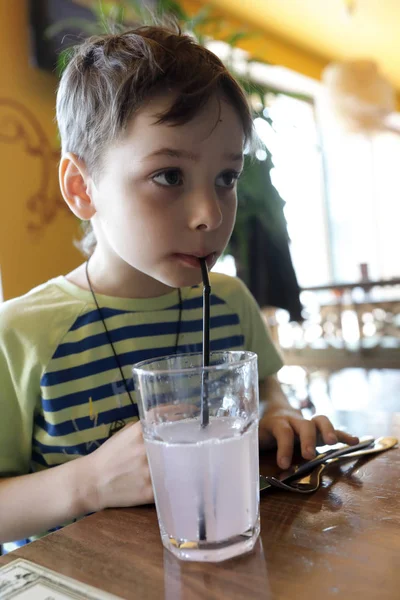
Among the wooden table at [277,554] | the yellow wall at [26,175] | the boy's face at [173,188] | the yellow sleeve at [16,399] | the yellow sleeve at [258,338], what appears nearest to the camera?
the wooden table at [277,554]

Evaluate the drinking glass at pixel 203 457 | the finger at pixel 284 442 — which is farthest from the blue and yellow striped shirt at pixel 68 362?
the drinking glass at pixel 203 457

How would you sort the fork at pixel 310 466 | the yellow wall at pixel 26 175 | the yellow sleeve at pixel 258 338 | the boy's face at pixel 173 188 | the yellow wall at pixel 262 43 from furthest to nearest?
the yellow wall at pixel 262 43, the yellow wall at pixel 26 175, the yellow sleeve at pixel 258 338, the boy's face at pixel 173 188, the fork at pixel 310 466

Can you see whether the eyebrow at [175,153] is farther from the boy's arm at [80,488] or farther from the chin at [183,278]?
the boy's arm at [80,488]

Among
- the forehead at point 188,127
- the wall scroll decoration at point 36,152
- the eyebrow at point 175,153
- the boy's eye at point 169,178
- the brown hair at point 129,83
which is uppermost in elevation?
the wall scroll decoration at point 36,152

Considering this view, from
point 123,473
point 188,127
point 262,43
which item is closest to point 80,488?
point 123,473

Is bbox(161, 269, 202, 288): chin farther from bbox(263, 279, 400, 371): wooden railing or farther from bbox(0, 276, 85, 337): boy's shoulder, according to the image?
bbox(263, 279, 400, 371): wooden railing

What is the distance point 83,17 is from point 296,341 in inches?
124

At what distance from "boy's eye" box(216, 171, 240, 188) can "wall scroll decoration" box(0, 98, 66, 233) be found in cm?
191

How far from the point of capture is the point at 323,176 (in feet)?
23.0

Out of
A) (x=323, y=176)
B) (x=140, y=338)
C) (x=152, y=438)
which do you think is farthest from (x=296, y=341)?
(x=152, y=438)

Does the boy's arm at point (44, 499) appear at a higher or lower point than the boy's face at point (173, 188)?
lower

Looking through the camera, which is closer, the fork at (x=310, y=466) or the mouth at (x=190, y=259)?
the fork at (x=310, y=466)

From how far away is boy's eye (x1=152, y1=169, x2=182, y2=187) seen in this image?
2.21 ft

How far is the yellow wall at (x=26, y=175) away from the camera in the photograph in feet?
7.93
